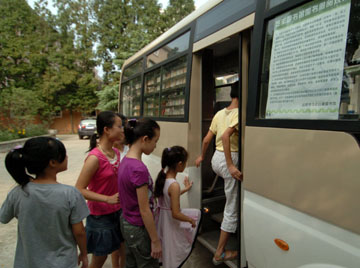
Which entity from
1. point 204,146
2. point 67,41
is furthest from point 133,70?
point 67,41

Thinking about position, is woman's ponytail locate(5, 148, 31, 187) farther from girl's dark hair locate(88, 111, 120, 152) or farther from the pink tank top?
girl's dark hair locate(88, 111, 120, 152)

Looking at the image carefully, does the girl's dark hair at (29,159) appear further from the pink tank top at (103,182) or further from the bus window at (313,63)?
the bus window at (313,63)

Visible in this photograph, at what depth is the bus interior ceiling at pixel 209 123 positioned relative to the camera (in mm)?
3267

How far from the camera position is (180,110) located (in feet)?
11.0

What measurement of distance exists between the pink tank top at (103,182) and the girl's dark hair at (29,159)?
20.6 inches

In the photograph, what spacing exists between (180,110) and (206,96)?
75 cm

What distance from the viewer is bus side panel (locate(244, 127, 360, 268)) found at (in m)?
1.36

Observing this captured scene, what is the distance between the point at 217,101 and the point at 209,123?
78 cm

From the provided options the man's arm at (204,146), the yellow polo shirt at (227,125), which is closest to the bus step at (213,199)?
the man's arm at (204,146)

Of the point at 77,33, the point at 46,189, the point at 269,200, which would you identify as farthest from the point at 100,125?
the point at 77,33

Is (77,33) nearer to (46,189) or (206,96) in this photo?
(206,96)

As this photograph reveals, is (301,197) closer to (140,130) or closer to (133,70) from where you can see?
(140,130)

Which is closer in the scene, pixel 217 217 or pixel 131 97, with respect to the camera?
pixel 217 217

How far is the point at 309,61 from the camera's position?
1.61 metres
